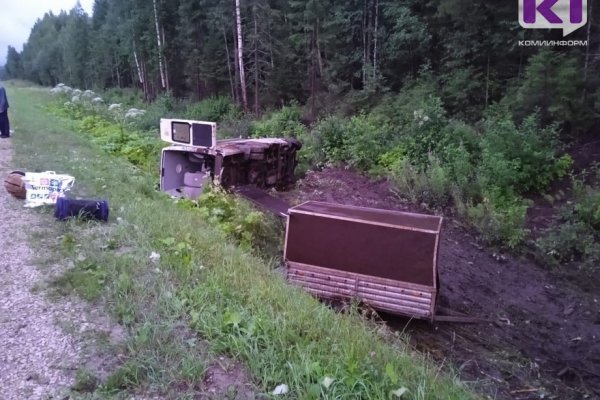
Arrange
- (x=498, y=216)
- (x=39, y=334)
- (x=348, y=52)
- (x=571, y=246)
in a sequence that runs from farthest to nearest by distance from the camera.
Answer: (x=348, y=52) → (x=498, y=216) → (x=571, y=246) → (x=39, y=334)

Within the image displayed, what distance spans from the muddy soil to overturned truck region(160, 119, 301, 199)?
425 cm

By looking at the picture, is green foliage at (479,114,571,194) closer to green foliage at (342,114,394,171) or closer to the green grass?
green foliage at (342,114,394,171)

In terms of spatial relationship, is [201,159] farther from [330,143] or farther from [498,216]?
[330,143]

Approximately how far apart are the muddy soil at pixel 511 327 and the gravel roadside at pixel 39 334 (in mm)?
3077

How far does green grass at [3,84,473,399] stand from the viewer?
270 centimetres

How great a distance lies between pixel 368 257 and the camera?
17.8 feet

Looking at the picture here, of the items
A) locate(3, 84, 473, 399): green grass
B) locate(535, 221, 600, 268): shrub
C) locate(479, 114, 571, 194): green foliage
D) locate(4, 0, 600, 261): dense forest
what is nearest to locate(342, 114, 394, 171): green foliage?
locate(4, 0, 600, 261): dense forest

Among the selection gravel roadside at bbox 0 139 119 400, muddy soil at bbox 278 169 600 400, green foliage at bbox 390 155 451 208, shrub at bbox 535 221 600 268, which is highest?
gravel roadside at bbox 0 139 119 400

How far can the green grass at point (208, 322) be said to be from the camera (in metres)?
2.70

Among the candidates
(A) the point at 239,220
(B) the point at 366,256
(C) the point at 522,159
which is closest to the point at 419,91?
(C) the point at 522,159

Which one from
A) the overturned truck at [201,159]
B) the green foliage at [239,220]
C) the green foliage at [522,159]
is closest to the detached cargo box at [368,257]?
the green foliage at [239,220]

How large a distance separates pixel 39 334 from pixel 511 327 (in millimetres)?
5283

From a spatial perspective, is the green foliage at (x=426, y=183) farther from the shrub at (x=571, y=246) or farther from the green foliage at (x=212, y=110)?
the green foliage at (x=212, y=110)

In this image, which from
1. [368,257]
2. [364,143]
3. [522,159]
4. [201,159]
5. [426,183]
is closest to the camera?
[368,257]
